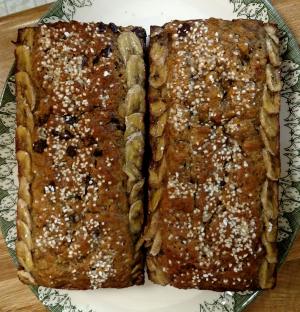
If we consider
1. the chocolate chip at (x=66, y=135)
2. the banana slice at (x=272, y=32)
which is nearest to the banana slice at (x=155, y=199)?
the chocolate chip at (x=66, y=135)

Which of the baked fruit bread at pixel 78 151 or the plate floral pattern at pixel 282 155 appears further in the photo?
the plate floral pattern at pixel 282 155

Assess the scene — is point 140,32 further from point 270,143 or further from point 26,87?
point 270,143

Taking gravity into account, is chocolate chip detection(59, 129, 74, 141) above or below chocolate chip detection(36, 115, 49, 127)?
below

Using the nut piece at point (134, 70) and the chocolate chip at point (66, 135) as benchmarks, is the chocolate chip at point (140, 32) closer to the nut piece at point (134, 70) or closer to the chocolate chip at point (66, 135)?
the nut piece at point (134, 70)

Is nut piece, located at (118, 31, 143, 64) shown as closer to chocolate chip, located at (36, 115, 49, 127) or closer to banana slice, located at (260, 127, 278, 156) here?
chocolate chip, located at (36, 115, 49, 127)

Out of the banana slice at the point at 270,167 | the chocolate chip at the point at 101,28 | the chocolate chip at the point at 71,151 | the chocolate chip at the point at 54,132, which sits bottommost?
the banana slice at the point at 270,167

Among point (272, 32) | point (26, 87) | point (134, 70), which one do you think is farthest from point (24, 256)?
point (272, 32)

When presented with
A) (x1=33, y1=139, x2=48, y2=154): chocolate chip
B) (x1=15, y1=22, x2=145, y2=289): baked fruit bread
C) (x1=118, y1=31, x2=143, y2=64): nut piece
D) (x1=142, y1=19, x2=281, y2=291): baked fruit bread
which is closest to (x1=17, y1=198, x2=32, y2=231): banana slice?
(x1=15, y1=22, x2=145, y2=289): baked fruit bread

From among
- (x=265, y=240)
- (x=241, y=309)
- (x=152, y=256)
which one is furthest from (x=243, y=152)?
(x=241, y=309)
